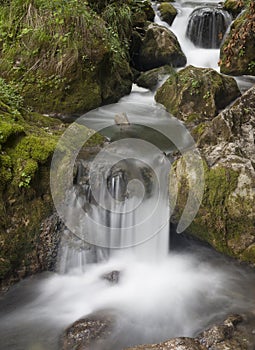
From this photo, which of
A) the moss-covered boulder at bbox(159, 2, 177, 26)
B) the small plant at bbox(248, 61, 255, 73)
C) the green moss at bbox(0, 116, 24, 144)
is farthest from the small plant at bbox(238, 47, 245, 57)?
the green moss at bbox(0, 116, 24, 144)

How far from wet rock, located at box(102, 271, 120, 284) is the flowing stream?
4 cm

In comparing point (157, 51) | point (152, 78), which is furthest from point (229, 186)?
point (157, 51)

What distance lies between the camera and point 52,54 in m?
7.00

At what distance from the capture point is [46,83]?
6973mm

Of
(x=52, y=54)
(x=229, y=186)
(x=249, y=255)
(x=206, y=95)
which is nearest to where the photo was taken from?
(x=249, y=255)

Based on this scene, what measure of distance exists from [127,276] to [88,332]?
1.07 m

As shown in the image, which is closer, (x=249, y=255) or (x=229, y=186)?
(x=249, y=255)

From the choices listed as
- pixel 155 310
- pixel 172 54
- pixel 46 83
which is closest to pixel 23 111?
pixel 46 83

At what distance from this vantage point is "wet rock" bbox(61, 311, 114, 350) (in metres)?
3.18

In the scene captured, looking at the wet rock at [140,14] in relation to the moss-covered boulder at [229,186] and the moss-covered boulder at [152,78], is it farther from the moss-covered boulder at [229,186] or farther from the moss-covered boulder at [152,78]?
the moss-covered boulder at [229,186]

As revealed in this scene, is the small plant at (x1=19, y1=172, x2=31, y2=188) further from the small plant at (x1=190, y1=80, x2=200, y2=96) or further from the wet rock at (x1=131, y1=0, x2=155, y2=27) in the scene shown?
the wet rock at (x1=131, y1=0, x2=155, y2=27)

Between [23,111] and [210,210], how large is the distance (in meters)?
3.78

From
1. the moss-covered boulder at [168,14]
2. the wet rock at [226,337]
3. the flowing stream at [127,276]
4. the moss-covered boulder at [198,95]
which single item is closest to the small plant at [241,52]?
the moss-covered boulder at [198,95]

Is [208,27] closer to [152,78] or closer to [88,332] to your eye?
[152,78]
